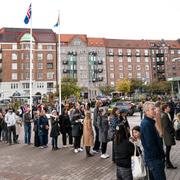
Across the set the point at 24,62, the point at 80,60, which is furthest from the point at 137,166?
the point at 80,60

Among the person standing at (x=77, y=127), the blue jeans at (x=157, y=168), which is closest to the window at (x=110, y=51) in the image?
the person standing at (x=77, y=127)

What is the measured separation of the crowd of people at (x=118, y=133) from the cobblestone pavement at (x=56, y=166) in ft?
1.60

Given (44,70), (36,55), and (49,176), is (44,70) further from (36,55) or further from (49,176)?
(49,176)

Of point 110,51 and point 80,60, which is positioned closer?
point 80,60

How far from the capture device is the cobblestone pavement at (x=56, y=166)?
9188mm

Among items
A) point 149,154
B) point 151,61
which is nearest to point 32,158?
point 149,154

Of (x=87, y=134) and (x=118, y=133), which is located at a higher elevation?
(x=118, y=133)

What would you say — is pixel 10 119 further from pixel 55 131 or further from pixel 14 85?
pixel 14 85

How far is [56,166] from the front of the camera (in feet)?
34.9

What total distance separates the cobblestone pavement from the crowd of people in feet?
1.60

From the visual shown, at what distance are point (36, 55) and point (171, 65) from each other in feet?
169

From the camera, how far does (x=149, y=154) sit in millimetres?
5535

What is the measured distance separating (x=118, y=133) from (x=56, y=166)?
5.21 m

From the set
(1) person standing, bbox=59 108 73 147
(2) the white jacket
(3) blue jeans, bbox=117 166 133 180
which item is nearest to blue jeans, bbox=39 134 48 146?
(1) person standing, bbox=59 108 73 147
